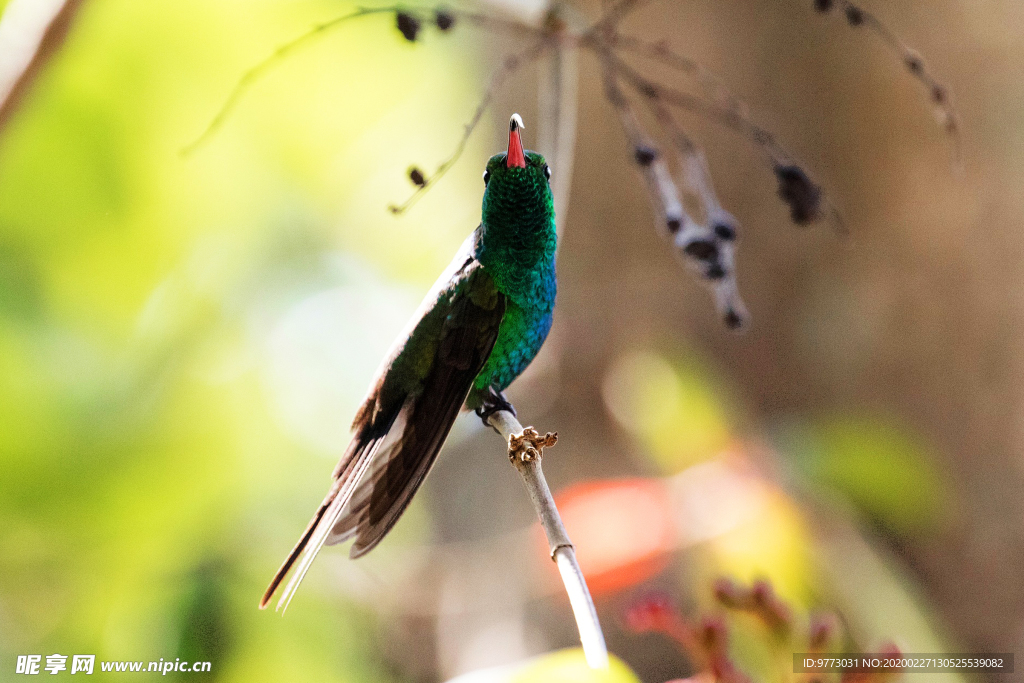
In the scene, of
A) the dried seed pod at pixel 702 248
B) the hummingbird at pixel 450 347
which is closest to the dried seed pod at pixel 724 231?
the dried seed pod at pixel 702 248

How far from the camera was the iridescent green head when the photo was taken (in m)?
0.56

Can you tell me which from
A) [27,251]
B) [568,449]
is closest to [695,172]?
[568,449]

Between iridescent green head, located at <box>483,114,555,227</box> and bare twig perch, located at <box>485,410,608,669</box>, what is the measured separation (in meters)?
0.17

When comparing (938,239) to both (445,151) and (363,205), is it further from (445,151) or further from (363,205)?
(363,205)

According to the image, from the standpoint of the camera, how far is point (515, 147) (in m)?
0.53

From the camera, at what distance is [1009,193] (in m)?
1.46

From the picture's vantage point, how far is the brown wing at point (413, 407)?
58cm

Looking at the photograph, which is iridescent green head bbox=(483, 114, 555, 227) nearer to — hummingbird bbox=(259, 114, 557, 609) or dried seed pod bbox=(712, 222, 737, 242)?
hummingbird bbox=(259, 114, 557, 609)

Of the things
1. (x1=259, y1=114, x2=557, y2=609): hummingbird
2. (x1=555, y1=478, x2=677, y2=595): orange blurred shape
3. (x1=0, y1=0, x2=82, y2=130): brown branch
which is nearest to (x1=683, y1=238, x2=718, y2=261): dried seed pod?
(x1=259, y1=114, x2=557, y2=609): hummingbird

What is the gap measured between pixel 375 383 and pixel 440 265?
79cm

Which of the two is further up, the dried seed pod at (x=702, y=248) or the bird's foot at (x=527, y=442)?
the dried seed pod at (x=702, y=248)

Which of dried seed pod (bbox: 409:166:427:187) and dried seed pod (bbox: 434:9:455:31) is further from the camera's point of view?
dried seed pod (bbox: 434:9:455:31)

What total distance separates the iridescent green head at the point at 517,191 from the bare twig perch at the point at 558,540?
17cm

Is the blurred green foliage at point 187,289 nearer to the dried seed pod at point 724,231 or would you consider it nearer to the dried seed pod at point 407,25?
the dried seed pod at point 407,25
